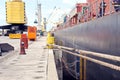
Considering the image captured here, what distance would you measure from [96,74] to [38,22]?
370 feet

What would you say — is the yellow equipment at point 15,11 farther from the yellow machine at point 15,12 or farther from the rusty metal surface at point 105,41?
the rusty metal surface at point 105,41

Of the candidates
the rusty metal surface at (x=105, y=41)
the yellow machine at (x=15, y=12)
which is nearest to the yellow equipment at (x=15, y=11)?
the yellow machine at (x=15, y=12)

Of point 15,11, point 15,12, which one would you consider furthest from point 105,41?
point 15,12

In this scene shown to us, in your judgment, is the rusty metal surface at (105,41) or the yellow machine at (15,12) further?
the yellow machine at (15,12)

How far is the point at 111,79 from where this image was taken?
356 inches

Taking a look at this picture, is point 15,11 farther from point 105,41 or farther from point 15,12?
point 105,41

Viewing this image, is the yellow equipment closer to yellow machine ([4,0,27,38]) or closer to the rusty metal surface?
yellow machine ([4,0,27,38])

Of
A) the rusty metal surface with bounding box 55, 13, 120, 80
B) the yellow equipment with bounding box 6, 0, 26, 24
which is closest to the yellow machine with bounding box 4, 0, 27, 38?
the yellow equipment with bounding box 6, 0, 26, 24

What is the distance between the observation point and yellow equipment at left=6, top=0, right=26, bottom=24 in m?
66.0

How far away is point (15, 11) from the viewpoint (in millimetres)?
65812

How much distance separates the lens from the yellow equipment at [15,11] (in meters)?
66.0

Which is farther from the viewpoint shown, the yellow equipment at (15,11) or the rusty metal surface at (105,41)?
the yellow equipment at (15,11)

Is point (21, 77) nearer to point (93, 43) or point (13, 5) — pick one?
point (93, 43)

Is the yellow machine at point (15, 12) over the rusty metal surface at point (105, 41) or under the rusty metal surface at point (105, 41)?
over
